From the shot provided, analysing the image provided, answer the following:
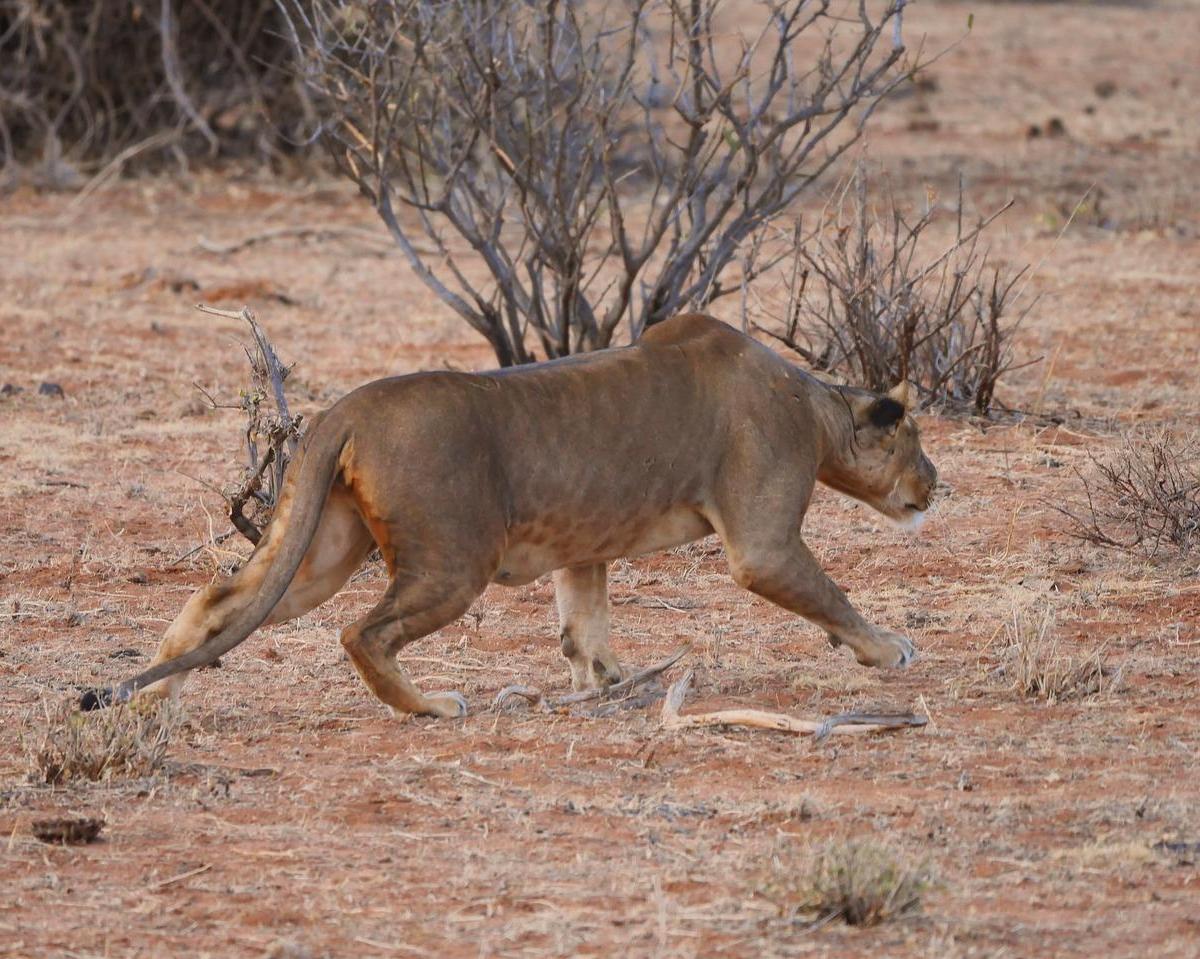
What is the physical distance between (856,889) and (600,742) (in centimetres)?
131

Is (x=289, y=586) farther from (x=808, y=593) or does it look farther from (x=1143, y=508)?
(x=1143, y=508)

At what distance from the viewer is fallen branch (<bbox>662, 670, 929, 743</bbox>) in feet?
16.3

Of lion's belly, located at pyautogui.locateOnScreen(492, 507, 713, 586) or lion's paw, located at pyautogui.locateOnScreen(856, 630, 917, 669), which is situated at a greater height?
lion's belly, located at pyautogui.locateOnScreen(492, 507, 713, 586)

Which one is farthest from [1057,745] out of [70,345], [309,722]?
[70,345]

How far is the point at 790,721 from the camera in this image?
4.98 metres

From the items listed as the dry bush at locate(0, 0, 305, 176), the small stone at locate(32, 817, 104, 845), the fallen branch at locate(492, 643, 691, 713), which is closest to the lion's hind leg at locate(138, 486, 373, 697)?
the fallen branch at locate(492, 643, 691, 713)

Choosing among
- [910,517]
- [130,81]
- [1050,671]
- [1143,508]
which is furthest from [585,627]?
[130,81]

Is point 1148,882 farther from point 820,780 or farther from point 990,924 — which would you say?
point 820,780

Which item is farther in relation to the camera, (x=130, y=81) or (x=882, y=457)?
(x=130, y=81)

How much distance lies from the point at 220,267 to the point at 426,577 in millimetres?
8966

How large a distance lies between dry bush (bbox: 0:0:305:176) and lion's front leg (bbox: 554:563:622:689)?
1128cm

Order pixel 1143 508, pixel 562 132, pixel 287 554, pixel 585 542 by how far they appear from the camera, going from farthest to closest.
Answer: pixel 562 132
pixel 1143 508
pixel 585 542
pixel 287 554

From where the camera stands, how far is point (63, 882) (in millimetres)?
4020

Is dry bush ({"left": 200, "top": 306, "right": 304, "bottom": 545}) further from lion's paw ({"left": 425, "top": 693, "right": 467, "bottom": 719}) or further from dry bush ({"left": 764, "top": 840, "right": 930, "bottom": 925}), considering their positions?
dry bush ({"left": 764, "top": 840, "right": 930, "bottom": 925})
